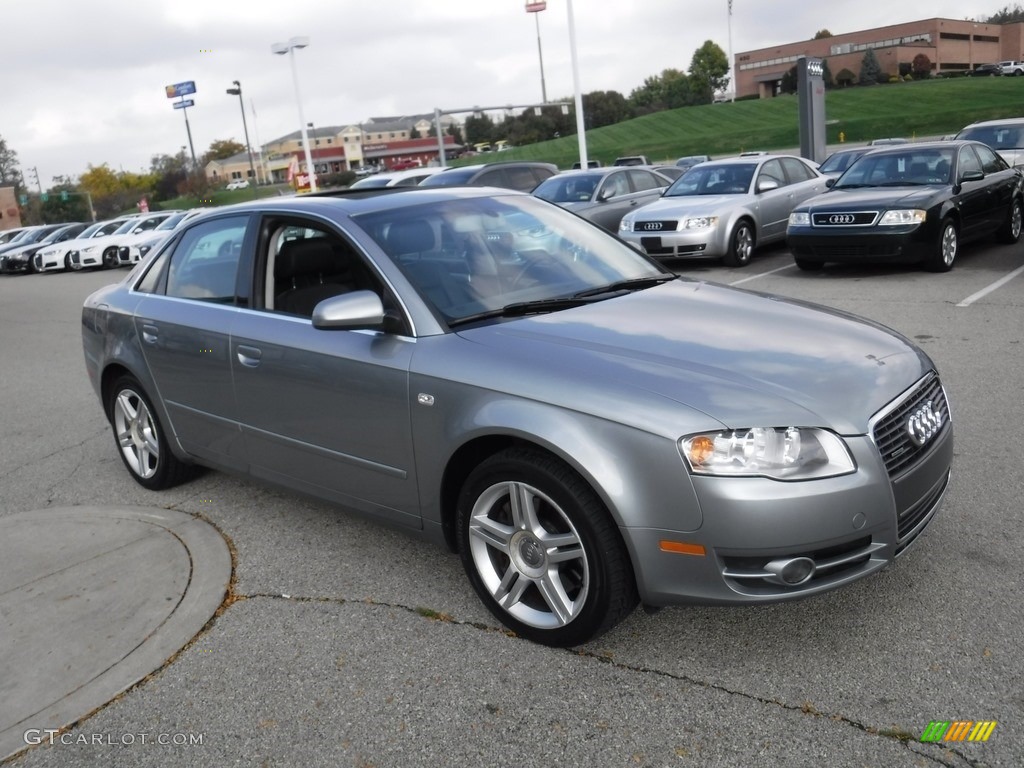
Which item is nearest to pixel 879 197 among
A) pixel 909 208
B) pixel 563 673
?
pixel 909 208

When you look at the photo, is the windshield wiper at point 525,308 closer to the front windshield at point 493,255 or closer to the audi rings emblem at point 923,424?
the front windshield at point 493,255

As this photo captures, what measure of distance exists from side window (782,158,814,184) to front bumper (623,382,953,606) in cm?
1279

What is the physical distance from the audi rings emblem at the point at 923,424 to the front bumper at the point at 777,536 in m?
0.17

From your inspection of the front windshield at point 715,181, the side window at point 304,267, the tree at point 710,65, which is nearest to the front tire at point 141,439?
the side window at point 304,267

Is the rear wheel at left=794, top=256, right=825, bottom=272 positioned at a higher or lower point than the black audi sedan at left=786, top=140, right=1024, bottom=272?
lower

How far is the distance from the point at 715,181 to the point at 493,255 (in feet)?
36.6

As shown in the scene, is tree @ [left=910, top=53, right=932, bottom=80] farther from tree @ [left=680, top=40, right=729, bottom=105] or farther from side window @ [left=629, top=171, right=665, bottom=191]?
side window @ [left=629, top=171, right=665, bottom=191]

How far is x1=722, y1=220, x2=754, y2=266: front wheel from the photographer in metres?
13.3

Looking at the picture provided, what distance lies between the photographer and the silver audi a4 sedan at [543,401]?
2.91 meters

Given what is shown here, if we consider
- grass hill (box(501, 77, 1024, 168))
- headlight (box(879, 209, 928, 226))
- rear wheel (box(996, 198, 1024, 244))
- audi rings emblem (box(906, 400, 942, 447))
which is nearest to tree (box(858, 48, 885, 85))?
grass hill (box(501, 77, 1024, 168))

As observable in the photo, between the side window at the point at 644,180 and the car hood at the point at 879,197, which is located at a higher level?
the side window at the point at 644,180

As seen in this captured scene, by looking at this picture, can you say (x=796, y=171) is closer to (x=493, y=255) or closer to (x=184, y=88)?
(x=493, y=255)

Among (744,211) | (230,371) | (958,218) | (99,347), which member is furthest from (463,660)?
(744,211)

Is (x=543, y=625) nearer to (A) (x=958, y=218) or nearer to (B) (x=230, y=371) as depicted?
(B) (x=230, y=371)
